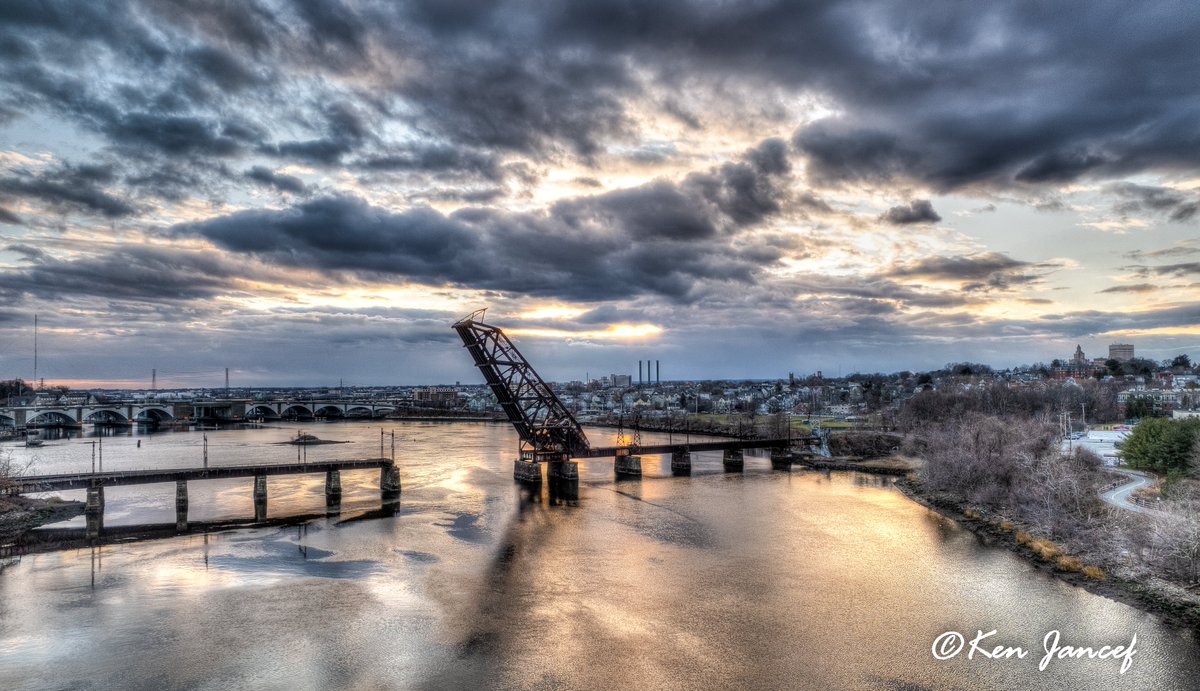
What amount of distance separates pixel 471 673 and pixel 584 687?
8.28ft

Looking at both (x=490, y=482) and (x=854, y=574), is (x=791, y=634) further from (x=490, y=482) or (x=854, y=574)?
(x=490, y=482)

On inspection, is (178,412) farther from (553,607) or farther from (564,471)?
(553,607)

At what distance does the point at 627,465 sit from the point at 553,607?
30.5 meters

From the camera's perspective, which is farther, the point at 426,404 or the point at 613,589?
the point at 426,404

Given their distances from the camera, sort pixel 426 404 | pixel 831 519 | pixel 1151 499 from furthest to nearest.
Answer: pixel 426 404
pixel 831 519
pixel 1151 499

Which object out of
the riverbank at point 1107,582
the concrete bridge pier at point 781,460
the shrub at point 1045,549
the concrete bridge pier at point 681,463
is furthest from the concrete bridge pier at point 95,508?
the concrete bridge pier at point 781,460

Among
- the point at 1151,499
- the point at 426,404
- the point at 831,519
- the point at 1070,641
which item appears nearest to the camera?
the point at 1070,641

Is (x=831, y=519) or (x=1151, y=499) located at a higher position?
(x=1151, y=499)

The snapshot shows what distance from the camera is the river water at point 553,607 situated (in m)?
13.5

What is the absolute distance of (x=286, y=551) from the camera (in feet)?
78.7

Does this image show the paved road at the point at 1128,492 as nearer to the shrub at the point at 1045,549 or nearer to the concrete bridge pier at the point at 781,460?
the shrub at the point at 1045,549

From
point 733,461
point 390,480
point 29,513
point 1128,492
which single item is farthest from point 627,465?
point 29,513

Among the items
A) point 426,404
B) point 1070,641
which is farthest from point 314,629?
point 426,404

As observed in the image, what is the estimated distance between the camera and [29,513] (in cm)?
2980
